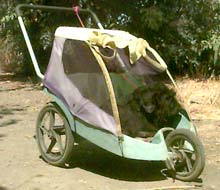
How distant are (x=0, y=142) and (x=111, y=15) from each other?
5154mm

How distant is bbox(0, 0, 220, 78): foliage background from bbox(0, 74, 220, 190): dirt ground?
266 centimetres

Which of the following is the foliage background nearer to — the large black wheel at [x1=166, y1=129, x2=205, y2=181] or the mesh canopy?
the mesh canopy

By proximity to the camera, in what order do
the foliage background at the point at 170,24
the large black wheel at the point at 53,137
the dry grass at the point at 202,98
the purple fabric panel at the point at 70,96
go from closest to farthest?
the purple fabric panel at the point at 70,96 < the large black wheel at the point at 53,137 < the dry grass at the point at 202,98 < the foliage background at the point at 170,24

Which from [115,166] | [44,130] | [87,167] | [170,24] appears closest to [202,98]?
[170,24]

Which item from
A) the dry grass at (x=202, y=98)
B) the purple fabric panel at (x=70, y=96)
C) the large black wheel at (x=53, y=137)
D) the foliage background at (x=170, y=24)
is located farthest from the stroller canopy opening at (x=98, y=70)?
the foliage background at (x=170, y=24)

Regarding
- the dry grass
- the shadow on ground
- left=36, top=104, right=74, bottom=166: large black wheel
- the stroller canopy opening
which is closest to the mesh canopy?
the stroller canopy opening

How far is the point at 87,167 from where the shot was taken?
589cm

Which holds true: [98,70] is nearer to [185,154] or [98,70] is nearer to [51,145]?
[51,145]

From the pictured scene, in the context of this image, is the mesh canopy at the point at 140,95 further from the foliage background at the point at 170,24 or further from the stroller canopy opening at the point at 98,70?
the foliage background at the point at 170,24

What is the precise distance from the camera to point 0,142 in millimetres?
6891

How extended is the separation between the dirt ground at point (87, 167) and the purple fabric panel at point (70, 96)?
0.65 m

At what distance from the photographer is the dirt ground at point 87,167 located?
528cm

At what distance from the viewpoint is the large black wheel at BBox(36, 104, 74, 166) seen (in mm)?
5566

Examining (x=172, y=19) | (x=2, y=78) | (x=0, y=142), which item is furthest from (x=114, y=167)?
(x=2, y=78)
